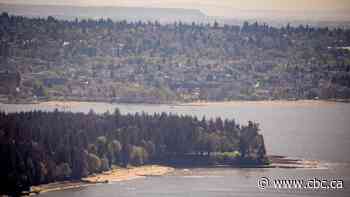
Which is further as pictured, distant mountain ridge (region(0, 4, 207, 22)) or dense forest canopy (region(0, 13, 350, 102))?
distant mountain ridge (region(0, 4, 207, 22))

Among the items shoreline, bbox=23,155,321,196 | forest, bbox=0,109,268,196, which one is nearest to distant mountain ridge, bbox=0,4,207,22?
forest, bbox=0,109,268,196

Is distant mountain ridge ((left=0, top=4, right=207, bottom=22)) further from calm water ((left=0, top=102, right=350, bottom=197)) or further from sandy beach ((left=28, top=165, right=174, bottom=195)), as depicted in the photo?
sandy beach ((left=28, top=165, right=174, bottom=195))

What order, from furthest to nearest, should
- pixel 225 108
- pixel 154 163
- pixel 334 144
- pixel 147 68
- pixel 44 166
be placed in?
pixel 147 68, pixel 225 108, pixel 334 144, pixel 154 163, pixel 44 166

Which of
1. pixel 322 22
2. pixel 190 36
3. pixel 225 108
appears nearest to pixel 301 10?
pixel 322 22

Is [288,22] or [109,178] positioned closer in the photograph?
[109,178]

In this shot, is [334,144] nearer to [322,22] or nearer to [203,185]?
[203,185]

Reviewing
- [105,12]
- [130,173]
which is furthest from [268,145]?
[105,12]
